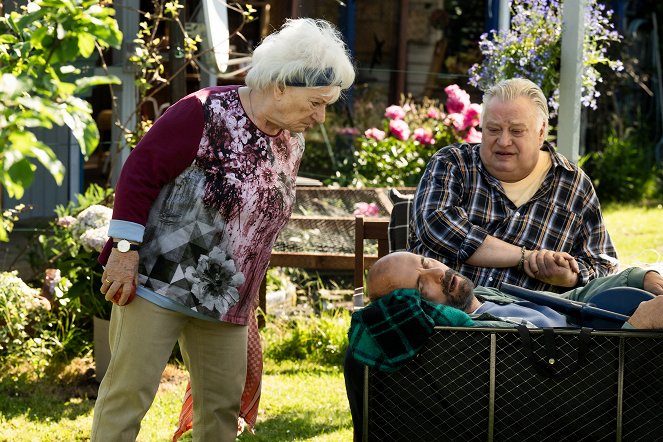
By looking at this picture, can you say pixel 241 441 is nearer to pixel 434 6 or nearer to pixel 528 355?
pixel 528 355

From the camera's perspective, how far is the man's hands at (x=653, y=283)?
3.00 metres

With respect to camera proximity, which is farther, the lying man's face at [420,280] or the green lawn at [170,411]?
the green lawn at [170,411]

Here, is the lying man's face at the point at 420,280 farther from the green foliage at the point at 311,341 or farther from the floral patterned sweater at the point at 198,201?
the green foliage at the point at 311,341

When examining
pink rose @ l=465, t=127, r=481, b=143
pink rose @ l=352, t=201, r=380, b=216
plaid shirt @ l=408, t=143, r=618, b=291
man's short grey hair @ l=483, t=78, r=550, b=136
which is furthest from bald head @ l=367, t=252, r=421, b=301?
pink rose @ l=465, t=127, r=481, b=143

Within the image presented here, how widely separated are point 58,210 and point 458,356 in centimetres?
310

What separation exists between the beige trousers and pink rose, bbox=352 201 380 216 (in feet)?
8.01

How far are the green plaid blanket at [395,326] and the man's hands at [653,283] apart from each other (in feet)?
2.20

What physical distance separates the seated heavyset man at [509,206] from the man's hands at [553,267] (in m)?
0.03

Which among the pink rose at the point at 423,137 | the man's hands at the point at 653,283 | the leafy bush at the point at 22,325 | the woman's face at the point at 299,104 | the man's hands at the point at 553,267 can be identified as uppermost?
the woman's face at the point at 299,104

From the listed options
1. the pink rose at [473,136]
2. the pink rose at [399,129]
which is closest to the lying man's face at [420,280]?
the pink rose at [473,136]

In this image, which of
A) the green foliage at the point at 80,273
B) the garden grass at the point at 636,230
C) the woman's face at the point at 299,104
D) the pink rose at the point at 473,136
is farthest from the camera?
the garden grass at the point at 636,230

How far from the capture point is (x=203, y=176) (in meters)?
2.93

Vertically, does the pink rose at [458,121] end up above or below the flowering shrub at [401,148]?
above

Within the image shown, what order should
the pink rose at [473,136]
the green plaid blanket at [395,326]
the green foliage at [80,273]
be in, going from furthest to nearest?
1. the pink rose at [473,136]
2. the green foliage at [80,273]
3. the green plaid blanket at [395,326]
